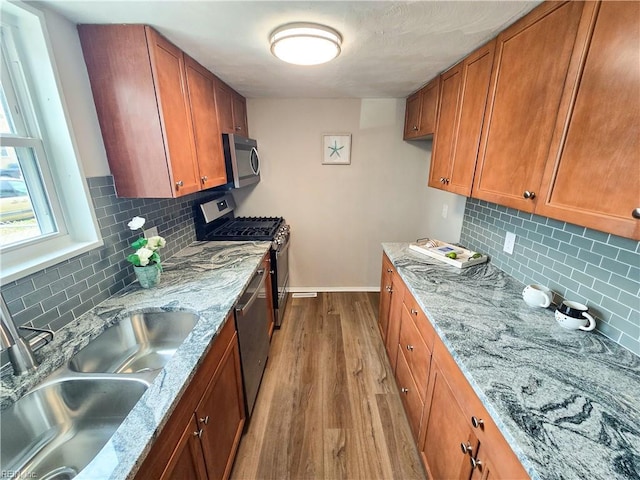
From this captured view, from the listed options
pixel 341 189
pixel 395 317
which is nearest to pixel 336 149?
pixel 341 189

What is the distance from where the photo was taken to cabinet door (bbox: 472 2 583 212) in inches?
37.7

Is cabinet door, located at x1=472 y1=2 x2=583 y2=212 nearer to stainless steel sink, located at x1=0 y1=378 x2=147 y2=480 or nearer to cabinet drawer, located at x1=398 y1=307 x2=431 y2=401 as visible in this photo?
cabinet drawer, located at x1=398 y1=307 x2=431 y2=401

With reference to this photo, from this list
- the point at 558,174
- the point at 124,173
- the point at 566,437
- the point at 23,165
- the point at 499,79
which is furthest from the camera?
the point at 124,173

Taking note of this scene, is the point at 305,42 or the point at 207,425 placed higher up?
the point at 305,42

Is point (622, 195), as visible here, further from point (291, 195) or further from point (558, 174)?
point (291, 195)

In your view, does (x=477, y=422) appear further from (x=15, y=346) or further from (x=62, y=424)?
(x=15, y=346)

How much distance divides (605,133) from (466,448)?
116 cm

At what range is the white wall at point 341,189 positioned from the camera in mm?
2775

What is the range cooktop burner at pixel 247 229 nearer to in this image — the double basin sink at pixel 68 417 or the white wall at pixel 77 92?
the white wall at pixel 77 92

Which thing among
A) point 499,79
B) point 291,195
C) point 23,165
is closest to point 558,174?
point 499,79

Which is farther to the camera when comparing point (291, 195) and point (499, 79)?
point (291, 195)

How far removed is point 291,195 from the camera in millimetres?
3016

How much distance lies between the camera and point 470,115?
1516 millimetres

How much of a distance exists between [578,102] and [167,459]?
5.83 feet
